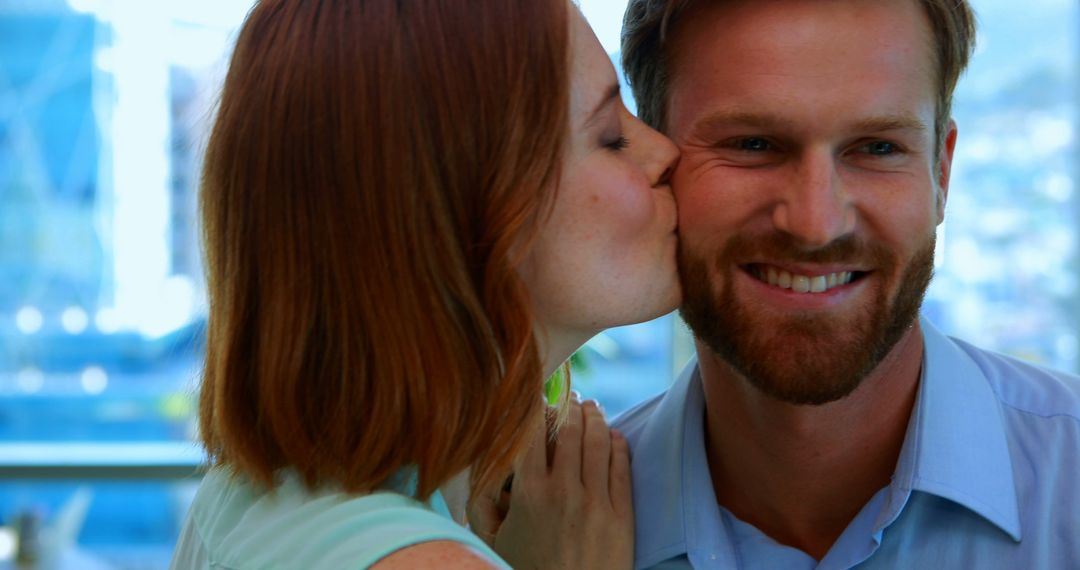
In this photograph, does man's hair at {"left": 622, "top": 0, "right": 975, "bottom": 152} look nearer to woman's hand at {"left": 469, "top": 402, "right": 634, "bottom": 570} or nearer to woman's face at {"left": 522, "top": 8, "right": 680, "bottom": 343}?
woman's face at {"left": 522, "top": 8, "right": 680, "bottom": 343}

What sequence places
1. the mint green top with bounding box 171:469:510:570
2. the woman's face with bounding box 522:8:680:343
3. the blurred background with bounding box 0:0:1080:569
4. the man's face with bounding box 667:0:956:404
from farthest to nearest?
1. the blurred background with bounding box 0:0:1080:569
2. the man's face with bounding box 667:0:956:404
3. the woman's face with bounding box 522:8:680:343
4. the mint green top with bounding box 171:469:510:570

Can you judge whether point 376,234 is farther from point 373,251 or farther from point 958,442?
point 958,442

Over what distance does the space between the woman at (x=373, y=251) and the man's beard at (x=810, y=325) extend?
1.02 feet

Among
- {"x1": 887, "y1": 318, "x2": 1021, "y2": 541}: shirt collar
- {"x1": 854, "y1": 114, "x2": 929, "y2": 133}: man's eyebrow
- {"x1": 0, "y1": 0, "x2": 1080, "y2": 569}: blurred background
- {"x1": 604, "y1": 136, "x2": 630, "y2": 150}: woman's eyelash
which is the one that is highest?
{"x1": 604, "y1": 136, "x2": 630, "y2": 150}: woman's eyelash

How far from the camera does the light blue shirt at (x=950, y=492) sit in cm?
130

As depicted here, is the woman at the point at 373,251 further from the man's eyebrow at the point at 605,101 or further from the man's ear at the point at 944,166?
the man's ear at the point at 944,166

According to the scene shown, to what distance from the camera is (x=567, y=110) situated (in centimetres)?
120

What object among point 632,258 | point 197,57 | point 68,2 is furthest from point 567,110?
point 68,2

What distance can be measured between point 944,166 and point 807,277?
0.29 metres

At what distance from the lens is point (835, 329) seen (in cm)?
141

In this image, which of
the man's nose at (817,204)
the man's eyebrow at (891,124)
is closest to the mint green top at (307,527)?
the man's nose at (817,204)

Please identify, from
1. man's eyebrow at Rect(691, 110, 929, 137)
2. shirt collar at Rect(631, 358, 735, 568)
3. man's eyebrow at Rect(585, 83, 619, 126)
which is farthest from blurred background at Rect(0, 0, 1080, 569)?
man's eyebrow at Rect(585, 83, 619, 126)

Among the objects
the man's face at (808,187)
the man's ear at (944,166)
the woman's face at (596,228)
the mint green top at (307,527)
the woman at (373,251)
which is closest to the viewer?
the mint green top at (307,527)

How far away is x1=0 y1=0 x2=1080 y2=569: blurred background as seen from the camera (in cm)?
429
